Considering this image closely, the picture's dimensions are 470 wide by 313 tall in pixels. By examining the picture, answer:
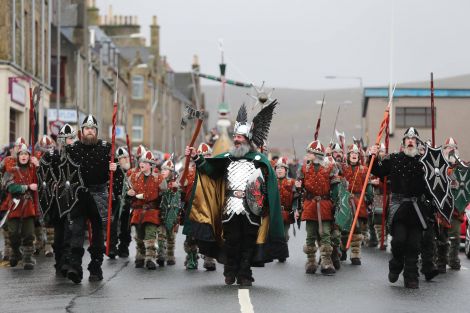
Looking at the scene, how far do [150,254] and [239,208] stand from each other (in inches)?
141

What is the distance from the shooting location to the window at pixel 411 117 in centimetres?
6919

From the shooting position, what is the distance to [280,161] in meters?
21.4

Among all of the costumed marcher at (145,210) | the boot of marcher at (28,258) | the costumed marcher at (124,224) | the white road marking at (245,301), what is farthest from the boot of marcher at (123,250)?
the white road marking at (245,301)

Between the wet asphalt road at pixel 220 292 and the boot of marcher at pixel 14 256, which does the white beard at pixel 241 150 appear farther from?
the boot of marcher at pixel 14 256

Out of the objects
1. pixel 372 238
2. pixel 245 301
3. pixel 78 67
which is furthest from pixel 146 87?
pixel 245 301

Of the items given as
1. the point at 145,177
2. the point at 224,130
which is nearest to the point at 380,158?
the point at 145,177

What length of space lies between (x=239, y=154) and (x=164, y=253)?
4.40 meters

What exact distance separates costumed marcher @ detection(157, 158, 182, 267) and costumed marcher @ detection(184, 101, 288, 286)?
3.10m

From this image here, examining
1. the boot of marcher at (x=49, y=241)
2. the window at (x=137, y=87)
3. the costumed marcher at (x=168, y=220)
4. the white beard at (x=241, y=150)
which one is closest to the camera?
the white beard at (x=241, y=150)

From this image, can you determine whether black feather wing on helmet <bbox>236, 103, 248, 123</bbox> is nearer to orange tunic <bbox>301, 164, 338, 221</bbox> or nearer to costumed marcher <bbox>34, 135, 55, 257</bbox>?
orange tunic <bbox>301, 164, 338, 221</bbox>

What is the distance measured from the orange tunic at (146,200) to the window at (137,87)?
7174 centimetres

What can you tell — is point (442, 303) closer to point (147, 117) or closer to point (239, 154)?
point (239, 154)

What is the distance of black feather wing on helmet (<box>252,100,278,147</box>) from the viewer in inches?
621

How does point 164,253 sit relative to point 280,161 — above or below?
below
